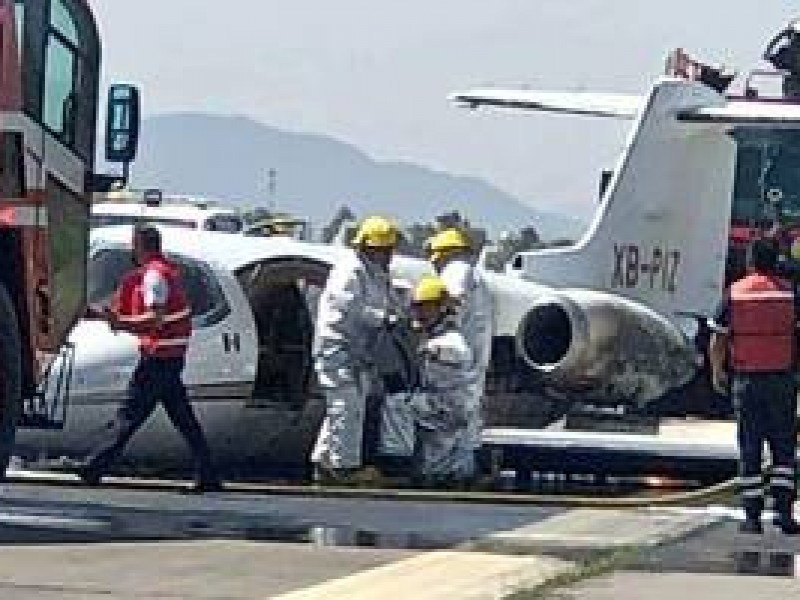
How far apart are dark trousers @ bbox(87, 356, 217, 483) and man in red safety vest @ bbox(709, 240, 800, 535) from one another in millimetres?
3691

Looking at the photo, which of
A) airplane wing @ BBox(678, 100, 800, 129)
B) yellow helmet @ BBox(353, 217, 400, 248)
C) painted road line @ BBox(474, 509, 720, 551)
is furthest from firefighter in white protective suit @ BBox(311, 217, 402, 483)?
airplane wing @ BBox(678, 100, 800, 129)

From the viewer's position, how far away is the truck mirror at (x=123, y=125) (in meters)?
14.3

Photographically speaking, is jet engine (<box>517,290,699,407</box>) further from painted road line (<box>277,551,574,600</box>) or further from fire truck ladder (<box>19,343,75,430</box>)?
painted road line (<box>277,551,574,600</box>)

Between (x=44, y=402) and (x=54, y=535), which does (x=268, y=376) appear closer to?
(x=44, y=402)

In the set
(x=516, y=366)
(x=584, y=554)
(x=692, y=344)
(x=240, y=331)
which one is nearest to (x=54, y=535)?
(x=584, y=554)

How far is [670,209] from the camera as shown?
24750 mm

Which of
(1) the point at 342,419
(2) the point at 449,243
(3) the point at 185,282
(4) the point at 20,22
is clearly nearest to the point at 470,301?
(2) the point at 449,243

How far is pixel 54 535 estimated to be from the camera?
12.9m

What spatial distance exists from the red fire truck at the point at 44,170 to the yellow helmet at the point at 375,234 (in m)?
2.36

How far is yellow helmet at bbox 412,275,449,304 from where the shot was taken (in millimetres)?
16938

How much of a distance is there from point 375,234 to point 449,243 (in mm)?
1266

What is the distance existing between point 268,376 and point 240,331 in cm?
68

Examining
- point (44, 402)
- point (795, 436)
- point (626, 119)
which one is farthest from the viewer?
point (626, 119)

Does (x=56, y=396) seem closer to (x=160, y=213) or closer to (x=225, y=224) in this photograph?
(x=160, y=213)
